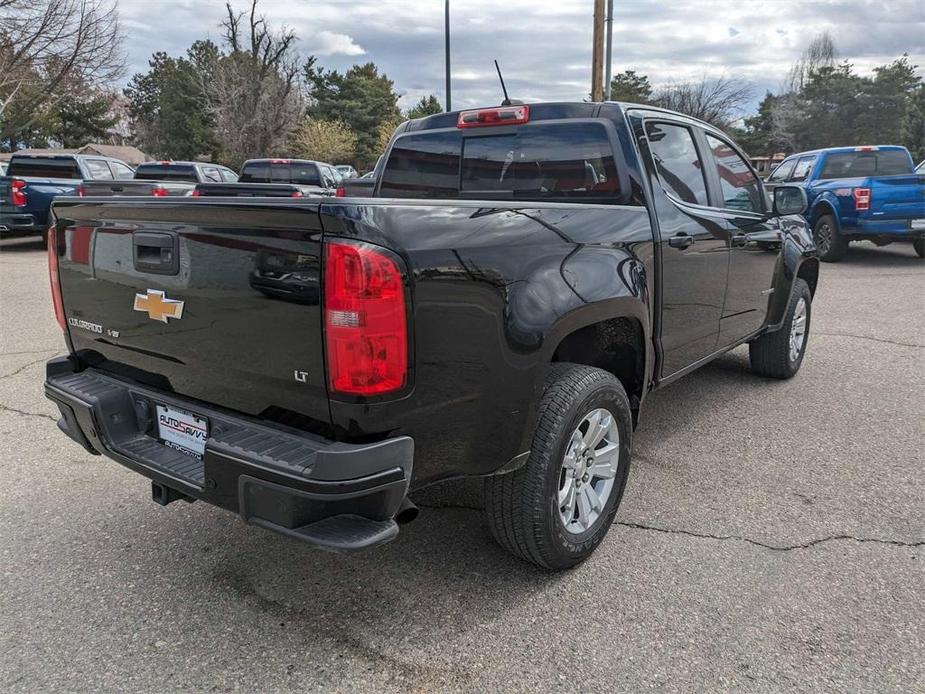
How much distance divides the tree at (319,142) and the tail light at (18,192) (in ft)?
105

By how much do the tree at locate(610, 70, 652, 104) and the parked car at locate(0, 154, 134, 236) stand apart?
39.0 metres

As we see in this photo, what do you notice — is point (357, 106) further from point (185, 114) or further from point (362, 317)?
point (362, 317)

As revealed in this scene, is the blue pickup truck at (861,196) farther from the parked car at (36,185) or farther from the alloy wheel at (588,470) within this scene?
the parked car at (36,185)

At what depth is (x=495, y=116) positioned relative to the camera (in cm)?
365

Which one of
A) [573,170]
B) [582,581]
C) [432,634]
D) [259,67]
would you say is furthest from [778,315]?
[259,67]

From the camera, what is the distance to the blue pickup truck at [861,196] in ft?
35.8

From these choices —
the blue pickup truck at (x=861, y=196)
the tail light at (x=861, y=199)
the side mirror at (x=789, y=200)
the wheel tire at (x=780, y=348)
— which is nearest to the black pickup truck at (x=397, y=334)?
the side mirror at (x=789, y=200)

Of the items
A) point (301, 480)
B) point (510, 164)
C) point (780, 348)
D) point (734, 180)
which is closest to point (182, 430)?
point (301, 480)

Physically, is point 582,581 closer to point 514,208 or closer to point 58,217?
point 514,208

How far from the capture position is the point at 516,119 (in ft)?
11.8

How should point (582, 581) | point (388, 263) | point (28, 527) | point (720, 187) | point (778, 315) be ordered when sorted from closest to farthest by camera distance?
point (388, 263) < point (582, 581) < point (28, 527) < point (720, 187) < point (778, 315)

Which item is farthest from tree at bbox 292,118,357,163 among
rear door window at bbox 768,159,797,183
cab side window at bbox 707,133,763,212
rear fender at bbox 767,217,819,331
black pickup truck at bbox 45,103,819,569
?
black pickup truck at bbox 45,103,819,569

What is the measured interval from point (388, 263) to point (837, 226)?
11.8m

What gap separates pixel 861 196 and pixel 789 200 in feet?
25.5
